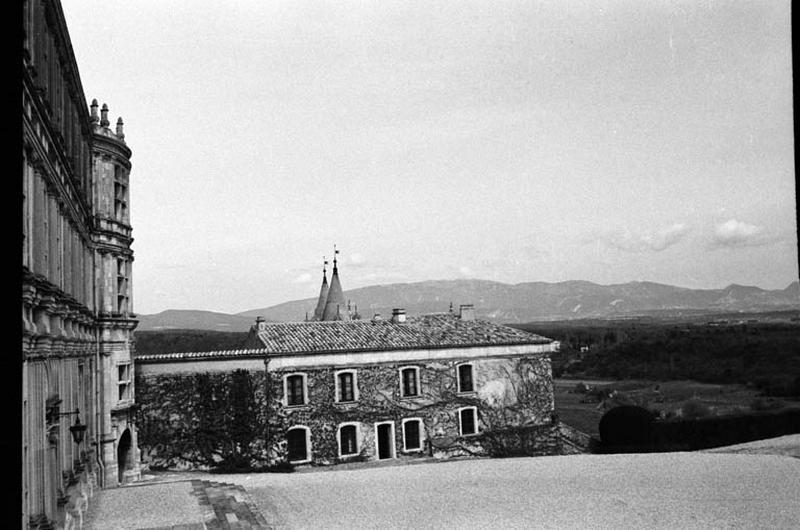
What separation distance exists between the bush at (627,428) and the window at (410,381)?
7.81 metres

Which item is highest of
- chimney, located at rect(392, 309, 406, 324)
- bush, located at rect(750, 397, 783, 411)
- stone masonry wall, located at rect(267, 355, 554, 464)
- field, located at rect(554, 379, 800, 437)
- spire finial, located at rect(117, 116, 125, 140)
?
spire finial, located at rect(117, 116, 125, 140)

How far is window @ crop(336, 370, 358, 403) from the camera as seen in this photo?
86.3ft

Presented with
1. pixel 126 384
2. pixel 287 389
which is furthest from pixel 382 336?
pixel 126 384

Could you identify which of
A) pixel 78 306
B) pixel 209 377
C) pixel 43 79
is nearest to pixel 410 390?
pixel 209 377

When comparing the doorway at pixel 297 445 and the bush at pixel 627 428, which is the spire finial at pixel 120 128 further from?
the bush at pixel 627 428

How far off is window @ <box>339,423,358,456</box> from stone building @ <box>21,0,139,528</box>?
710cm

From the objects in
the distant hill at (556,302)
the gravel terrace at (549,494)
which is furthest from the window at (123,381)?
the distant hill at (556,302)

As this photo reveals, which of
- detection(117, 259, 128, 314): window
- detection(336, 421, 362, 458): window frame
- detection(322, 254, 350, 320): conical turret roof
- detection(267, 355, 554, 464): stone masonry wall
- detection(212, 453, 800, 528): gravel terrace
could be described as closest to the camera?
detection(212, 453, 800, 528): gravel terrace

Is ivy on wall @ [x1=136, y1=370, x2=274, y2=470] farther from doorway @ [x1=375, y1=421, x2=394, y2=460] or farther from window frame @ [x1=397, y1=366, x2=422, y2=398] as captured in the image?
Result: window frame @ [x1=397, y1=366, x2=422, y2=398]

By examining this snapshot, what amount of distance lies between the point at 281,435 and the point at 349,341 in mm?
4366

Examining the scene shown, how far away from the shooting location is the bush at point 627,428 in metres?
27.7

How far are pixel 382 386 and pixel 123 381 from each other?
9.43 metres

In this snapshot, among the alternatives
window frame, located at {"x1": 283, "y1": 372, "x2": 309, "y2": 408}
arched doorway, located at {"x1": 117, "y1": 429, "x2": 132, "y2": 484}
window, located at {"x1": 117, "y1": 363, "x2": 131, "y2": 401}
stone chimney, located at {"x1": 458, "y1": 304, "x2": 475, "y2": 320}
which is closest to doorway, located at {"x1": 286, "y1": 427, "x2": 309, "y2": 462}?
window frame, located at {"x1": 283, "y1": 372, "x2": 309, "y2": 408}

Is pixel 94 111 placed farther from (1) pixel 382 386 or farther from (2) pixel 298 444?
(1) pixel 382 386
